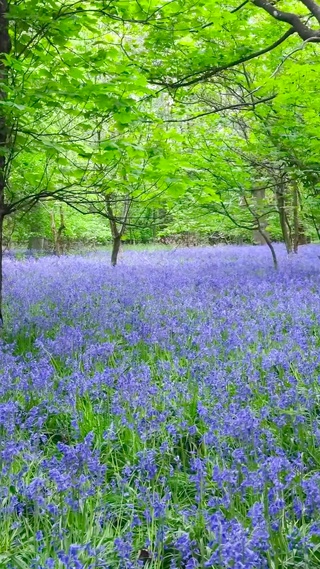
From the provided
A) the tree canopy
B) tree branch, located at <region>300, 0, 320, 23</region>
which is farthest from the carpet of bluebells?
tree branch, located at <region>300, 0, 320, 23</region>

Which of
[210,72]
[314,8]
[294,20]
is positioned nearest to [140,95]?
[314,8]

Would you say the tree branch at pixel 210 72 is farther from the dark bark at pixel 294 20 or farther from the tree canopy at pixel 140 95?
the dark bark at pixel 294 20

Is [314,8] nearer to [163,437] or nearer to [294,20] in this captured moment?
A: [294,20]

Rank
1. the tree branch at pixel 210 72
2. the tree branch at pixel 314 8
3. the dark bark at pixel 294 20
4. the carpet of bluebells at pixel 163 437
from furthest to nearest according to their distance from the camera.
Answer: the tree branch at pixel 210 72 → the dark bark at pixel 294 20 → the tree branch at pixel 314 8 → the carpet of bluebells at pixel 163 437

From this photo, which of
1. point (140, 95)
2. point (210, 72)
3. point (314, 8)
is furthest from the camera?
point (210, 72)

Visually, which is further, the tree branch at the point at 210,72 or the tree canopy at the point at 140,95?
the tree branch at the point at 210,72

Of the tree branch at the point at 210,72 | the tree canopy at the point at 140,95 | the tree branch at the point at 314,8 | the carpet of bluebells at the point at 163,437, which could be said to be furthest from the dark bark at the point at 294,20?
the carpet of bluebells at the point at 163,437

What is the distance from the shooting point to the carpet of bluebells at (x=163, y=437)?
6.30 ft

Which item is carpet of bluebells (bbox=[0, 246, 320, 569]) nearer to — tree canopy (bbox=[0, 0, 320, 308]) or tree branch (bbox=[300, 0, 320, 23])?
tree canopy (bbox=[0, 0, 320, 308])

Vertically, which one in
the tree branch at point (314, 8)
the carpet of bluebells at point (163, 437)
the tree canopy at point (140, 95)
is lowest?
the carpet of bluebells at point (163, 437)

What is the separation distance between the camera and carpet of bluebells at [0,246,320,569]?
6.30 feet

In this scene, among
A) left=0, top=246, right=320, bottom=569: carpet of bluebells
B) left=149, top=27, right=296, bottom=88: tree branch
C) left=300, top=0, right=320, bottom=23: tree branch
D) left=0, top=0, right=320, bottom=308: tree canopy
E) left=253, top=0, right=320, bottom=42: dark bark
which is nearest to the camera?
left=0, top=246, right=320, bottom=569: carpet of bluebells

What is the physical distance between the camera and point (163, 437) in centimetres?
289

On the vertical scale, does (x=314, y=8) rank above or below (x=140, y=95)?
above
